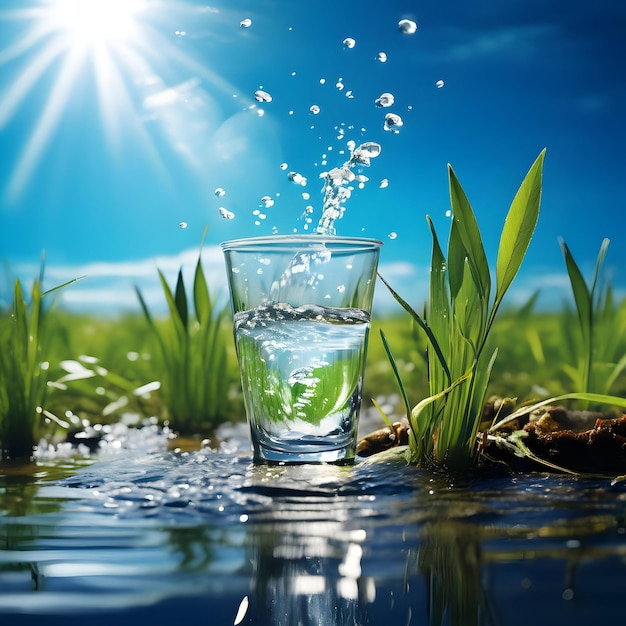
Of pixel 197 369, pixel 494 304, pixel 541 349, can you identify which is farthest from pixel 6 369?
pixel 541 349

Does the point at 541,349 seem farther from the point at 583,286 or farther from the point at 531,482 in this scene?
the point at 531,482

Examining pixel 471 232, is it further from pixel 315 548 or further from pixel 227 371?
pixel 227 371

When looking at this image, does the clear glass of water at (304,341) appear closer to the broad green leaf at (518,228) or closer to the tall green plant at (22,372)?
the broad green leaf at (518,228)

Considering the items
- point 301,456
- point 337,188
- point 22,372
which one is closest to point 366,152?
point 337,188

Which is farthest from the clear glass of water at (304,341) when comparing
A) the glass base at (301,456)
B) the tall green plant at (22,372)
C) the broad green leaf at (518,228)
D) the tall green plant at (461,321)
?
the tall green plant at (22,372)

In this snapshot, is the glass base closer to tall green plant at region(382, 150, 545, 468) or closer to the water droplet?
tall green plant at region(382, 150, 545, 468)

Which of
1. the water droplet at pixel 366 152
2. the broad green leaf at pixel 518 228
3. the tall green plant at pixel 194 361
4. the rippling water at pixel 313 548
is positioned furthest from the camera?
the tall green plant at pixel 194 361
